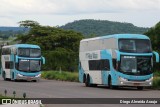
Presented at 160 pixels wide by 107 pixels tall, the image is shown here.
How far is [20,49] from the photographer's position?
5234 centimetres

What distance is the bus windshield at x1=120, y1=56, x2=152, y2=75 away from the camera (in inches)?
1357

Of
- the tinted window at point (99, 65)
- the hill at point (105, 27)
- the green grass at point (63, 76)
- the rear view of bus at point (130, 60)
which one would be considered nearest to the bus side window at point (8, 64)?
the green grass at point (63, 76)

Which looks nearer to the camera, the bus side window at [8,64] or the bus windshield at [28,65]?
the bus windshield at [28,65]

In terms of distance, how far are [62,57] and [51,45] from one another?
5949 mm

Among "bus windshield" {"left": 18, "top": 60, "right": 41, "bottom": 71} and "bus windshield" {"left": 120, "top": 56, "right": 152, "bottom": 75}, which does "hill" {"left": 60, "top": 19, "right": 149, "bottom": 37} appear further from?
"bus windshield" {"left": 120, "top": 56, "right": 152, "bottom": 75}

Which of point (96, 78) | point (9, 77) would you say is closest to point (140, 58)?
point (96, 78)

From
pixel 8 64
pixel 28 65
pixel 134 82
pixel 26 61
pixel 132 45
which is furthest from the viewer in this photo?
pixel 8 64

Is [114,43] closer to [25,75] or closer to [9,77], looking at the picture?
[25,75]

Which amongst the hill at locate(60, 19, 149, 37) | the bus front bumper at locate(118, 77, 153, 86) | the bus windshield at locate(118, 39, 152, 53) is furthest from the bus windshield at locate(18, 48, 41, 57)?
the hill at locate(60, 19, 149, 37)

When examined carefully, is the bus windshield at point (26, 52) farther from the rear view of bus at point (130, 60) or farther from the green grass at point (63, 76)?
the rear view of bus at point (130, 60)

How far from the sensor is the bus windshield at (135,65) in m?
34.5

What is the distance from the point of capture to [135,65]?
34.5 metres

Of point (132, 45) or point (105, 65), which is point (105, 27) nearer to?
point (105, 65)

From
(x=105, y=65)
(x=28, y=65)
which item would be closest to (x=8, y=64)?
(x=28, y=65)
